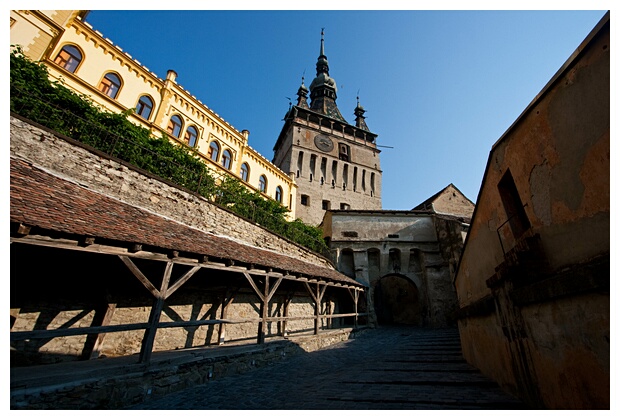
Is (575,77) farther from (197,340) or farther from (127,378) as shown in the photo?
(197,340)

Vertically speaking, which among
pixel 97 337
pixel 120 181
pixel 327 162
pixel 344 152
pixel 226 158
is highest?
pixel 344 152

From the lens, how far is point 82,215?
5418 millimetres

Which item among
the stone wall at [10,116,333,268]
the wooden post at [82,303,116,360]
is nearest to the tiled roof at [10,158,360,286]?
the stone wall at [10,116,333,268]

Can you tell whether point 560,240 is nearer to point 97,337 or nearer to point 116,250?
point 116,250

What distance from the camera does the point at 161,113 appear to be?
618 inches

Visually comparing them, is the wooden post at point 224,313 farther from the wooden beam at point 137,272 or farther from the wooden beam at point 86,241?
the wooden beam at point 86,241

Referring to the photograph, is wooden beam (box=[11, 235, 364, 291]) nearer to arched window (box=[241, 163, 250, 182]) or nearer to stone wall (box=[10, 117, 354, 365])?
stone wall (box=[10, 117, 354, 365])

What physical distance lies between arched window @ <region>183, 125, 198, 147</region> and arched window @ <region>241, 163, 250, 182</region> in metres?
4.31

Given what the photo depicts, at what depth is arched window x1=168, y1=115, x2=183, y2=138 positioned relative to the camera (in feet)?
53.6

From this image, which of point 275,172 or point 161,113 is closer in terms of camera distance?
point 161,113

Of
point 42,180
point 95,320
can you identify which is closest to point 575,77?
point 42,180

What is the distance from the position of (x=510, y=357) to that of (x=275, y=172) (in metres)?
22.1

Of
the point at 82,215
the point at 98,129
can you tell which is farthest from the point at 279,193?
the point at 82,215

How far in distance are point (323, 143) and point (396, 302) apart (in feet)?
68.8
